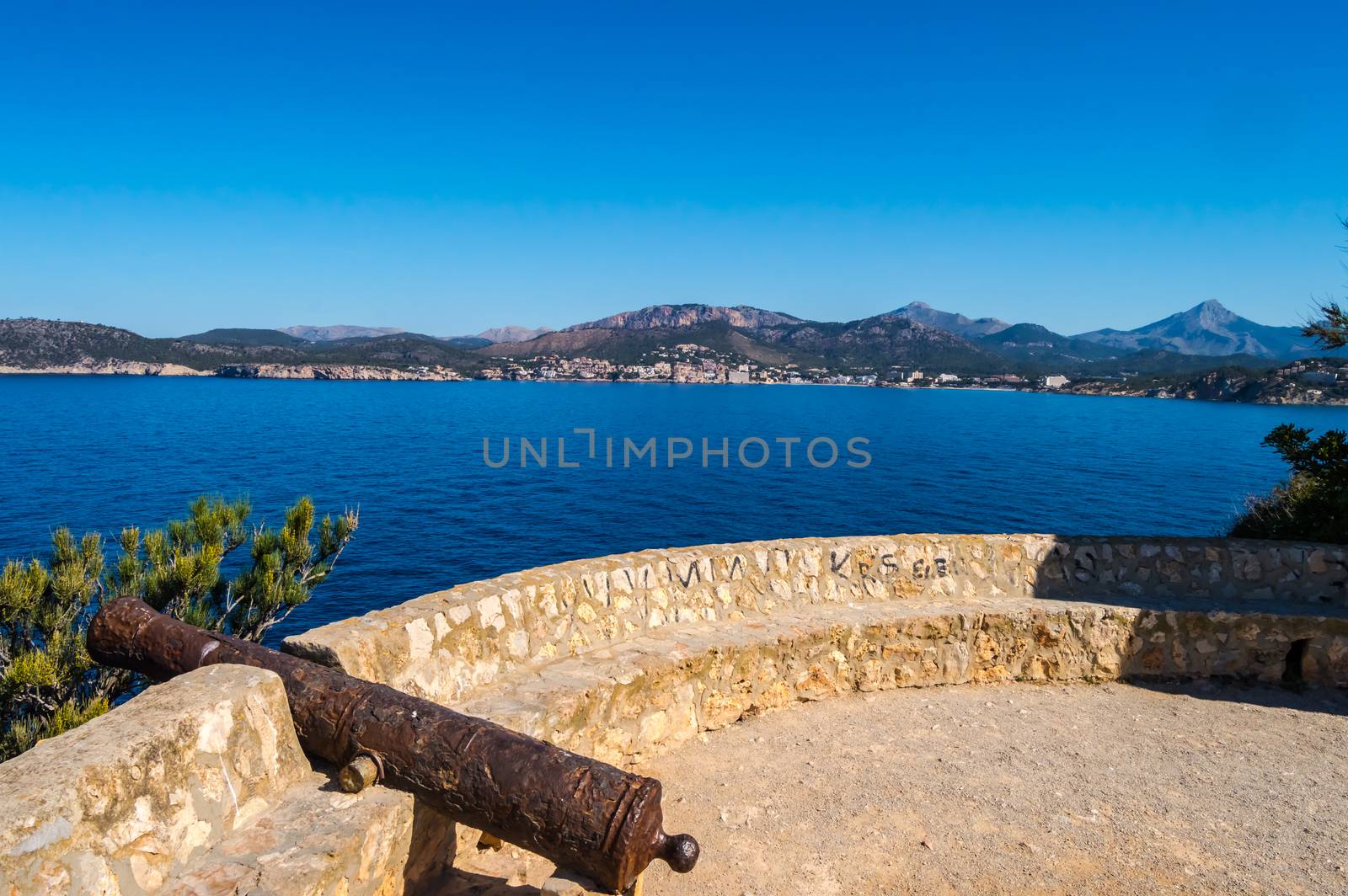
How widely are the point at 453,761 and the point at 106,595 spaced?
11252mm

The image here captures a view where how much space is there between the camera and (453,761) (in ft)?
13.4

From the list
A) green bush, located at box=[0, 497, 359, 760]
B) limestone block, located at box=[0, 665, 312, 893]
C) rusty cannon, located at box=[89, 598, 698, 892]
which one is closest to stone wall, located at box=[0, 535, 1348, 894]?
limestone block, located at box=[0, 665, 312, 893]

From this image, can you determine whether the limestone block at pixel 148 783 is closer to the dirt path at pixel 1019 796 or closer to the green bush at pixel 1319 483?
the dirt path at pixel 1019 796

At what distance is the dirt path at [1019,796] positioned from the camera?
5484mm

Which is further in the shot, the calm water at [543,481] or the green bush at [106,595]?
the calm water at [543,481]

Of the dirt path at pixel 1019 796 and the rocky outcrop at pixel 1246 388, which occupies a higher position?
the rocky outcrop at pixel 1246 388

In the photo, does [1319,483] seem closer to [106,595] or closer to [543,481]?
[106,595]

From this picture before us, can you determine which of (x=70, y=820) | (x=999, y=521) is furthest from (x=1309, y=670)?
(x=999, y=521)

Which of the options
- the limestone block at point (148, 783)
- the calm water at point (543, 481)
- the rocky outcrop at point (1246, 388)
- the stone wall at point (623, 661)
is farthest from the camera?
the rocky outcrop at point (1246, 388)

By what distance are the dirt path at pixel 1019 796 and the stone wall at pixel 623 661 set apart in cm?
49

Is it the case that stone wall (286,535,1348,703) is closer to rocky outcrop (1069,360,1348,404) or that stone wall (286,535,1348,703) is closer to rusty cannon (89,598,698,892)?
rusty cannon (89,598,698,892)

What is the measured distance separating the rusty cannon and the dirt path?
1.86m

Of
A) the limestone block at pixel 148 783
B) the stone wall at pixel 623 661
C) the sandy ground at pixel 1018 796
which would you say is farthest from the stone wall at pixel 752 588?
the sandy ground at pixel 1018 796

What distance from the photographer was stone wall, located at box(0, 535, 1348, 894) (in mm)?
3678
